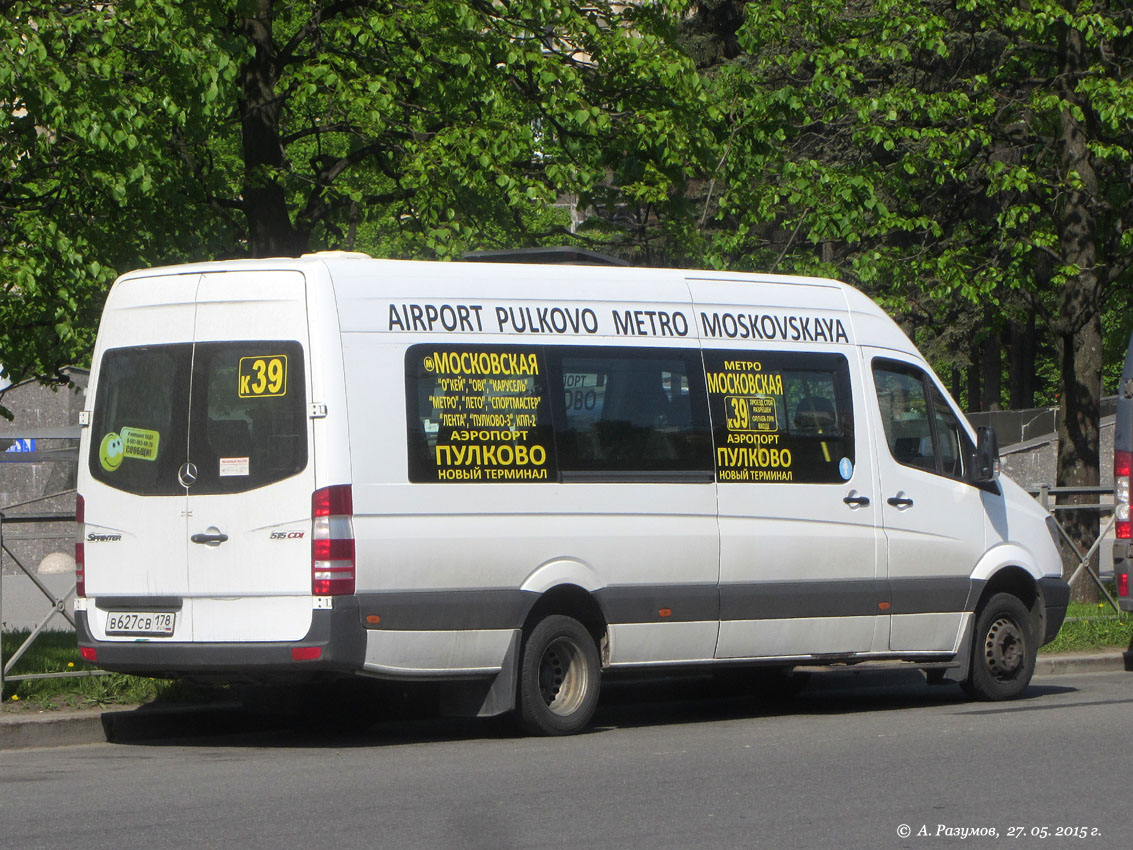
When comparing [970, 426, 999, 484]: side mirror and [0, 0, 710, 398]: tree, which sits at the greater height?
[0, 0, 710, 398]: tree

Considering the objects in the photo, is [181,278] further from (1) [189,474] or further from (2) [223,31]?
(2) [223,31]

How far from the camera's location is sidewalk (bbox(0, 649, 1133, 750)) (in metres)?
9.56

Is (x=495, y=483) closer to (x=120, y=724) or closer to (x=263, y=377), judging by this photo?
(x=263, y=377)

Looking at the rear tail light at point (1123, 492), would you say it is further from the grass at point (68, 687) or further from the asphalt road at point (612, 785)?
the grass at point (68, 687)

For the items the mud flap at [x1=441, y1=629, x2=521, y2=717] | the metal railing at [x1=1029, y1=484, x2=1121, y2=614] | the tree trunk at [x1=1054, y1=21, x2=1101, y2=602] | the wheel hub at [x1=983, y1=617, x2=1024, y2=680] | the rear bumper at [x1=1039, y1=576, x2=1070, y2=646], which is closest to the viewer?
the mud flap at [x1=441, y1=629, x2=521, y2=717]

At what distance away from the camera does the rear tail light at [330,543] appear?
8586 millimetres

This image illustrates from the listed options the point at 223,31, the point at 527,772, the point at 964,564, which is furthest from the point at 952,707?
the point at 223,31

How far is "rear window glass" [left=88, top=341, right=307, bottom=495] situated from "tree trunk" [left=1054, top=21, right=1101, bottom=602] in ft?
36.1

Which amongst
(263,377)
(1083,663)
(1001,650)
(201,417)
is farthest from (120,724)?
(1083,663)

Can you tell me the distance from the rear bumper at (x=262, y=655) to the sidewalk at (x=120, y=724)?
2.44 ft

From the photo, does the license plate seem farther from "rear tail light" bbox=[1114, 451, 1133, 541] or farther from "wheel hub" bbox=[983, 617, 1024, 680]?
"rear tail light" bbox=[1114, 451, 1133, 541]

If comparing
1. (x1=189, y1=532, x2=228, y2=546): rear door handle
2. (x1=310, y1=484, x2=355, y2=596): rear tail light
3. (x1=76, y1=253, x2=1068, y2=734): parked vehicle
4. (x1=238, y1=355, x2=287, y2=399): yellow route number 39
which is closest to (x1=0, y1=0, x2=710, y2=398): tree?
(x1=76, y1=253, x2=1068, y2=734): parked vehicle

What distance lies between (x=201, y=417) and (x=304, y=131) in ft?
23.5

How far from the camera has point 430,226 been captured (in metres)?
14.0
